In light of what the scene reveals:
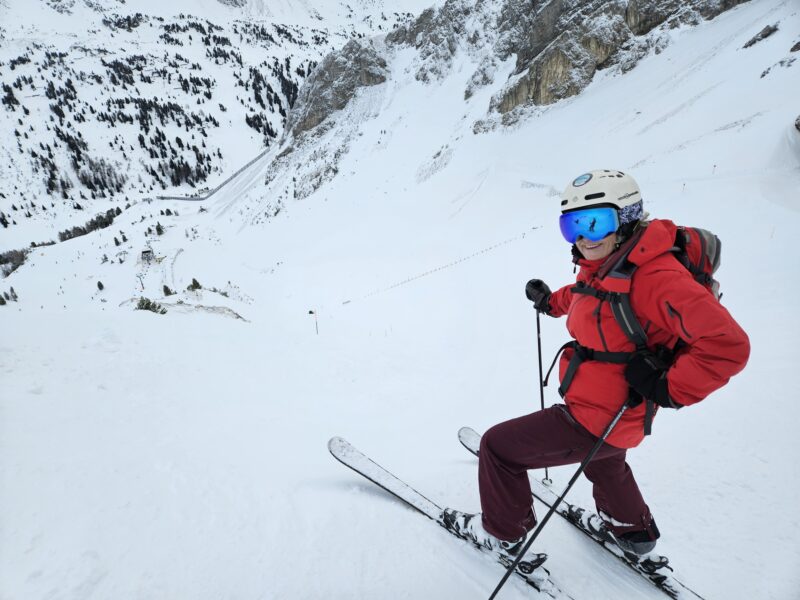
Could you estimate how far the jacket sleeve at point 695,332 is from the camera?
1.71 meters

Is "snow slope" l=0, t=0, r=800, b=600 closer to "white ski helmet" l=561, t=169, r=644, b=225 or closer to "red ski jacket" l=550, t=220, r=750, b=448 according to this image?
"red ski jacket" l=550, t=220, r=750, b=448

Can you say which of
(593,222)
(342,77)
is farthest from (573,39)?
(342,77)

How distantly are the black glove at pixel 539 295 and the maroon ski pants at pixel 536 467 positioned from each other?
3.36 ft

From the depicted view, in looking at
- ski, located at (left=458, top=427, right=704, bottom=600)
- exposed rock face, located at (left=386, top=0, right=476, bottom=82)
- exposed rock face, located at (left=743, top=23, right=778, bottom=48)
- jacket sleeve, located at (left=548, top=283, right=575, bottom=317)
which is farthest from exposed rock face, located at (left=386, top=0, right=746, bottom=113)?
ski, located at (left=458, top=427, right=704, bottom=600)

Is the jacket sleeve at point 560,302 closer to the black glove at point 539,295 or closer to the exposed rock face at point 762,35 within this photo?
the black glove at point 539,295

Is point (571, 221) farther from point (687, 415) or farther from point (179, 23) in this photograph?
point (179, 23)

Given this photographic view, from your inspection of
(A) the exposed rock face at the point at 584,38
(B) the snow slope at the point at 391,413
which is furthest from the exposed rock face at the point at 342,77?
(B) the snow slope at the point at 391,413

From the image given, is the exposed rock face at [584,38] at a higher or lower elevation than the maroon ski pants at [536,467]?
higher

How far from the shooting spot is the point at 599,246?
227 cm

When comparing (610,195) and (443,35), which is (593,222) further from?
(443,35)

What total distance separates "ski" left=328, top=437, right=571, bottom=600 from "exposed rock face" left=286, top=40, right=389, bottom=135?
46.3m

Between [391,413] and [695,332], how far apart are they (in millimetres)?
4671

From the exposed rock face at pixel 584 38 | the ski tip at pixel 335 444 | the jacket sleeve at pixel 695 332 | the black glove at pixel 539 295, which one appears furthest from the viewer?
the exposed rock face at pixel 584 38

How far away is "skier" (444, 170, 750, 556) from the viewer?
1.79 metres
